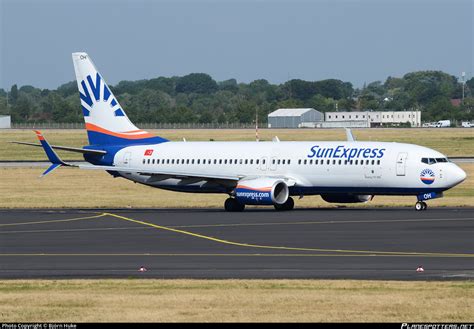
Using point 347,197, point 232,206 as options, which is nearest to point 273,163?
point 232,206

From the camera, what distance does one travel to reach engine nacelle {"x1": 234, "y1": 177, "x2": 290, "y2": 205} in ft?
180

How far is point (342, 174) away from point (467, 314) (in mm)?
32227

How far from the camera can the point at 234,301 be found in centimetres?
2461

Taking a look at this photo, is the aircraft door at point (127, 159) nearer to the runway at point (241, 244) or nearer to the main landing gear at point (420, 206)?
the runway at point (241, 244)

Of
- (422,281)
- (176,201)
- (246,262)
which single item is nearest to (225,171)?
(176,201)

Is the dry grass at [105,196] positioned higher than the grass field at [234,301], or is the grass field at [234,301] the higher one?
the grass field at [234,301]

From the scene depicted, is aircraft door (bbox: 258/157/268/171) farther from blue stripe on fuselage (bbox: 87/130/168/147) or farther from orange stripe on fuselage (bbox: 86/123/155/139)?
orange stripe on fuselage (bbox: 86/123/155/139)

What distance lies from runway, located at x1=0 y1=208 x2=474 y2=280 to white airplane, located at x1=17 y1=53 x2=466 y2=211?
1.30 meters

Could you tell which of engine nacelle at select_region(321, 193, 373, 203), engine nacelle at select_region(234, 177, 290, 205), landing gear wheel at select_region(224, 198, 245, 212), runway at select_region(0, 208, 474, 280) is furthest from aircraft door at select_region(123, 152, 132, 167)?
engine nacelle at select_region(321, 193, 373, 203)

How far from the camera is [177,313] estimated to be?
23.0 meters

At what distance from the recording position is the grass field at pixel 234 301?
73.8 ft

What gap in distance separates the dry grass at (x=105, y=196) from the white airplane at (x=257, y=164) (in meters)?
2.64

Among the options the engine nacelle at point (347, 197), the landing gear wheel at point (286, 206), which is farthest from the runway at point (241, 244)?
the engine nacelle at point (347, 197)

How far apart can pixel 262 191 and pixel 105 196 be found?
1670 cm
